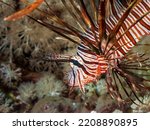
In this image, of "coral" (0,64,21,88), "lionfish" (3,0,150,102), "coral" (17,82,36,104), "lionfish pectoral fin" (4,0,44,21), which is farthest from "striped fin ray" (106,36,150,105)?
"lionfish pectoral fin" (4,0,44,21)

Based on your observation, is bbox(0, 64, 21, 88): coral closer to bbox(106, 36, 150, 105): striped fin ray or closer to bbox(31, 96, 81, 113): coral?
bbox(31, 96, 81, 113): coral

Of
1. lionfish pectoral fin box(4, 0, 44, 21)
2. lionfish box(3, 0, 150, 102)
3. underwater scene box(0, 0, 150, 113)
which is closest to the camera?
lionfish pectoral fin box(4, 0, 44, 21)

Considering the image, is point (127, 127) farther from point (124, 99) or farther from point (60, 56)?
point (60, 56)

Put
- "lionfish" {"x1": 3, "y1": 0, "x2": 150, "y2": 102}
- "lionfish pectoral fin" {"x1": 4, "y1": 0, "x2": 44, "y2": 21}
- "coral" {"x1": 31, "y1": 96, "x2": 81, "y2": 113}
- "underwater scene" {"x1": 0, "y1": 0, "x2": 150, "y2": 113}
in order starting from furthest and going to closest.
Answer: "coral" {"x1": 31, "y1": 96, "x2": 81, "y2": 113}
"underwater scene" {"x1": 0, "y1": 0, "x2": 150, "y2": 113}
"lionfish" {"x1": 3, "y1": 0, "x2": 150, "y2": 102}
"lionfish pectoral fin" {"x1": 4, "y1": 0, "x2": 44, "y2": 21}

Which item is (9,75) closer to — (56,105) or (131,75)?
(56,105)

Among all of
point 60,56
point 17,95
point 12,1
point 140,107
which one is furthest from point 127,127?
point 12,1

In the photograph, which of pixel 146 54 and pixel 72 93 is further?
pixel 72 93

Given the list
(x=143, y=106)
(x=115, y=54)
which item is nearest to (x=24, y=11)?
(x=115, y=54)

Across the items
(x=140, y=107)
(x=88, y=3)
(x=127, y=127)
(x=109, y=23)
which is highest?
(x=88, y=3)

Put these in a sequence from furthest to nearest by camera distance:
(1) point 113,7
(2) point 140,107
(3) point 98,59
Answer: (2) point 140,107 < (1) point 113,7 < (3) point 98,59
